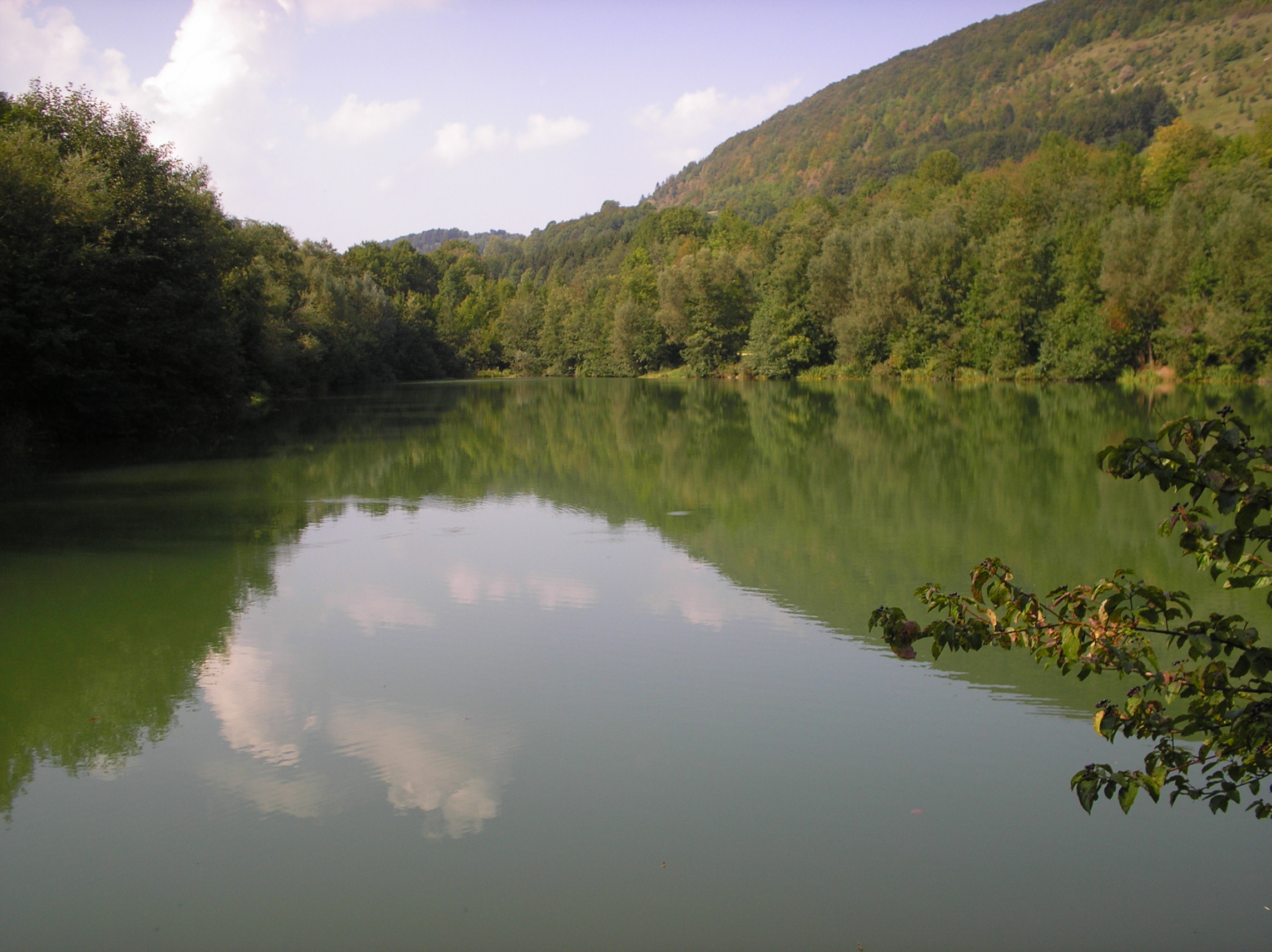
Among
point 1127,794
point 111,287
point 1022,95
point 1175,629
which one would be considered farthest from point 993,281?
point 1022,95

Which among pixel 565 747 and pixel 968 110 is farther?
pixel 968 110

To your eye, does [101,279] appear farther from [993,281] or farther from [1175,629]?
[993,281]

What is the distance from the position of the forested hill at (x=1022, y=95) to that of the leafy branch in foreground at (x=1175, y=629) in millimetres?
87880

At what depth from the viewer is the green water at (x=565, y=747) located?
3.78 metres

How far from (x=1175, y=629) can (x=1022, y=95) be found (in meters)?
154

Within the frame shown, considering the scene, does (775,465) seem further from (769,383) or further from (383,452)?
(769,383)

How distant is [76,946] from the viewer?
12.0 feet

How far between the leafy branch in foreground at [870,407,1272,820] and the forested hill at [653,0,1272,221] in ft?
288

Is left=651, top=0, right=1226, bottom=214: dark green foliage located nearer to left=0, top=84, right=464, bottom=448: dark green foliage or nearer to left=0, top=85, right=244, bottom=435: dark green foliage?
left=0, top=84, right=464, bottom=448: dark green foliage

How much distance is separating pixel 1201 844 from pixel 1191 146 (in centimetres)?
6218

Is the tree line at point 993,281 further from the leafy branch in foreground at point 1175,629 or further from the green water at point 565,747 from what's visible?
the leafy branch in foreground at point 1175,629

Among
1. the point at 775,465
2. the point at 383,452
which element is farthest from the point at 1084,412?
the point at 383,452

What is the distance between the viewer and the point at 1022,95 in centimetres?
13700

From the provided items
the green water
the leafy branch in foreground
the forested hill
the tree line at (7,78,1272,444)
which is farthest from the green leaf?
the forested hill
